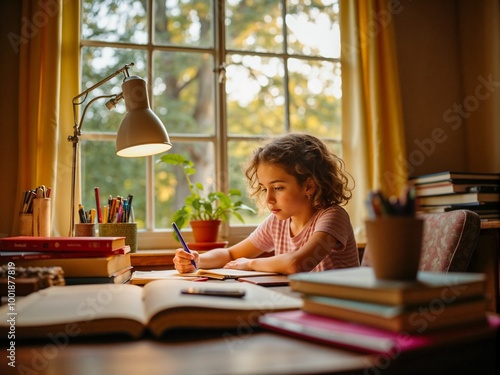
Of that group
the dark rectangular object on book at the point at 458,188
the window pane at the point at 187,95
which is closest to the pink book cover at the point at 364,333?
the dark rectangular object on book at the point at 458,188

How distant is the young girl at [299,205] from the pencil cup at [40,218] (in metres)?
0.50

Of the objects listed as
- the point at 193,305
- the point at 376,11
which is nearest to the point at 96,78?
the point at 376,11

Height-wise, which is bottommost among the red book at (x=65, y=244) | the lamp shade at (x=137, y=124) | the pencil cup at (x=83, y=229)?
the red book at (x=65, y=244)

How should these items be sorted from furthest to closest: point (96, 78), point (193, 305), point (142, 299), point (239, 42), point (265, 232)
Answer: point (239, 42) → point (96, 78) → point (265, 232) → point (142, 299) → point (193, 305)

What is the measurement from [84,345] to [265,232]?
1.27 meters

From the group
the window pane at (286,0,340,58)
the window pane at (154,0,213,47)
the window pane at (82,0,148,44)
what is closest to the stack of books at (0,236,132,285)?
the window pane at (82,0,148,44)

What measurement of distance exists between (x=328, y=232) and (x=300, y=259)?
0.54 feet

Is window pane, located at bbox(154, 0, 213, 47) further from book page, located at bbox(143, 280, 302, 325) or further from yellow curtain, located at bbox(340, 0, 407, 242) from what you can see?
book page, located at bbox(143, 280, 302, 325)

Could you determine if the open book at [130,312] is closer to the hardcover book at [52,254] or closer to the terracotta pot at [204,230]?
the hardcover book at [52,254]

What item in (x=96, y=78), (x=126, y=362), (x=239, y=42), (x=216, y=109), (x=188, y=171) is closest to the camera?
(x=126, y=362)

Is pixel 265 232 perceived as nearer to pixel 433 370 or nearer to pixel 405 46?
pixel 433 370

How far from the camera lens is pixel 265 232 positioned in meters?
1.87

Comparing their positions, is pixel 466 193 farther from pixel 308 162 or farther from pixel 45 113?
pixel 45 113

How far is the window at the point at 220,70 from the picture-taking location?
231 cm
